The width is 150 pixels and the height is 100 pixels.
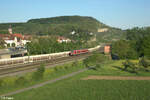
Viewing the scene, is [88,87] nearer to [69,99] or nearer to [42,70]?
[69,99]

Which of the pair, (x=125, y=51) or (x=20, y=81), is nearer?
(x=20, y=81)

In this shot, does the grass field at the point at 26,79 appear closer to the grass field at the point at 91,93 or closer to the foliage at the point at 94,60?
the grass field at the point at 91,93

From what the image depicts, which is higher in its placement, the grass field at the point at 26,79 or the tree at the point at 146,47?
the tree at the point at 146,47

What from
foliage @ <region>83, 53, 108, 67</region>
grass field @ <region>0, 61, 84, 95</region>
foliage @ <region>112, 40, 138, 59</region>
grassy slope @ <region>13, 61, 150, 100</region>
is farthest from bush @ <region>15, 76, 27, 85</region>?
foliage @ <region>112, 40, 138, 59</region>

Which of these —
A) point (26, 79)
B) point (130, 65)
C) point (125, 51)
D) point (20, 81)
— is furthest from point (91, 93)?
point (125, 51)

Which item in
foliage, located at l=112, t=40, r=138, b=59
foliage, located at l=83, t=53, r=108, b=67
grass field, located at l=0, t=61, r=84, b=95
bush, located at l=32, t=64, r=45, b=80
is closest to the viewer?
grass field, located at l=0, t=61, r=84, b=95

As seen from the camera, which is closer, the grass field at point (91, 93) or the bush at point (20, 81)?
the grass field at point (91, 93)

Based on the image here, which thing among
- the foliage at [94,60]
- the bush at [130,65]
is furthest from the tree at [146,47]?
the bush at [130,65]

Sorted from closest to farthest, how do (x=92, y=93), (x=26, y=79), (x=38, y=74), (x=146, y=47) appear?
(x=92, y=93), (x=26, y=79), (x=38, y=74), (x=146, y=47)

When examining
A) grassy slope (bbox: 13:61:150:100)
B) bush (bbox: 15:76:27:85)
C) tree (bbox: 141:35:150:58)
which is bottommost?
grassy slope (bbox: 13:61:150:100)

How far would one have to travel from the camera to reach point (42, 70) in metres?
45.2

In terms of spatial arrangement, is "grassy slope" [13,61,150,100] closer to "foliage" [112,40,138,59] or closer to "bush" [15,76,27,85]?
"bush" [15,76,27,85]

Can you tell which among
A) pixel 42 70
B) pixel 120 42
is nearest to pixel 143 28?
pixel 120 42

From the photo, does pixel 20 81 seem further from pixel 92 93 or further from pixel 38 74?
pixel 92 93
